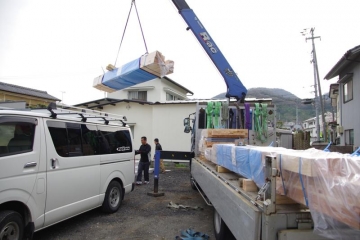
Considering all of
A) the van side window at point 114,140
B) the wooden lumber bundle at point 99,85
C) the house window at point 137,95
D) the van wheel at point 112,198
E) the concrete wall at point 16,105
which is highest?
the house window at point 137,95

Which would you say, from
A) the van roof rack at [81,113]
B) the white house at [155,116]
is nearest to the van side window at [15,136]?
the van roof rack at [81,113]

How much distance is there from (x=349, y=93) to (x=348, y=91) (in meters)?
0.21

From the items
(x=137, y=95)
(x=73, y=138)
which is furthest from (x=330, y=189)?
(x=137, y=95)

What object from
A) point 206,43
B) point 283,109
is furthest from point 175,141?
point 283,109

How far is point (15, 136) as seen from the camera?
3.71 metres

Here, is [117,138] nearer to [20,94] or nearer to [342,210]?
[342,210]

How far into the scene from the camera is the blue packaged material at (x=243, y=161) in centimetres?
333

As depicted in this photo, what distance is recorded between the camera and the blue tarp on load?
6.73 m

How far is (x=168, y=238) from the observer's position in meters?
4.55

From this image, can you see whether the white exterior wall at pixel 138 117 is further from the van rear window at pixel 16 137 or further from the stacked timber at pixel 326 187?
the stacked timber at pixel 326 187

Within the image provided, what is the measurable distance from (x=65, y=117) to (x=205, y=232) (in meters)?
3.17

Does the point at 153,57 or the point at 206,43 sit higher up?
the point at 206,43

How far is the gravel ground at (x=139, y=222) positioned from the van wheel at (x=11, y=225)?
93cm

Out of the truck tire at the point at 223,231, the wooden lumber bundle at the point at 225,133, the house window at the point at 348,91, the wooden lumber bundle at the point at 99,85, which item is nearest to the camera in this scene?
the truck tire at the point at 223,231
